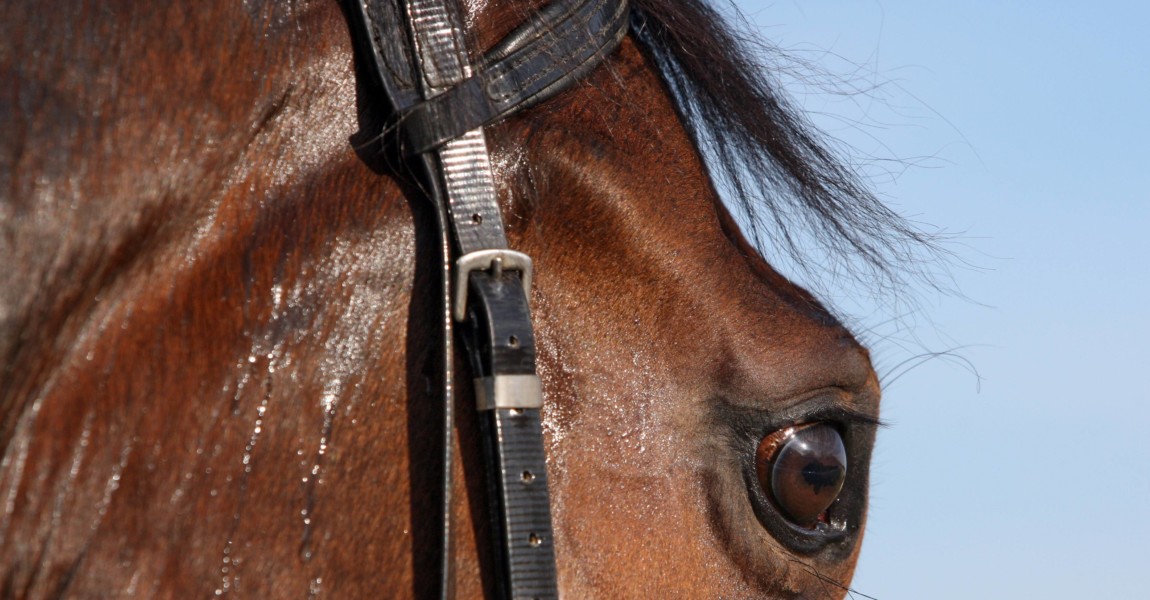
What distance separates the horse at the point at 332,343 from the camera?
3.99 ft

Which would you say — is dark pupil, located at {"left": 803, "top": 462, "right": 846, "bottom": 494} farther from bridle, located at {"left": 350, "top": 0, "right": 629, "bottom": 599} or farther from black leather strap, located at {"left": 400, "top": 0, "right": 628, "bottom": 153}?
black leather strap, located at {"left": 400, "top": 0, "right": 628, "bottom": 153}

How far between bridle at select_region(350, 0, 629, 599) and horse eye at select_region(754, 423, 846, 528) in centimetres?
36

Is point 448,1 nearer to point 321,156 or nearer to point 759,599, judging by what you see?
point 321,156

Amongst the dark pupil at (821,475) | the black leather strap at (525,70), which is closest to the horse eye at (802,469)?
the dark pupil at (821,475)

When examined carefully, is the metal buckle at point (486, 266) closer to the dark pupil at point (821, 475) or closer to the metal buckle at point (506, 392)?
the metal buckle at point (506, 392)

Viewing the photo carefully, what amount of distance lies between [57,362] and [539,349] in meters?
0.54

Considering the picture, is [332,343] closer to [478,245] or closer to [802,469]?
[478,245]

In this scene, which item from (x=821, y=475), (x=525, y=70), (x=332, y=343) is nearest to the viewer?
(x=332, y=343)

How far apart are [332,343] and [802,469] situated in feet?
2.18

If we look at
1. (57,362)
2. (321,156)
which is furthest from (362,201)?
(57,362)

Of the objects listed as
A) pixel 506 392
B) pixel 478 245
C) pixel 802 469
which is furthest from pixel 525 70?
pixel 802 469

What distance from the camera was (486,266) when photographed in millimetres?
1380

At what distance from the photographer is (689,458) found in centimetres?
151

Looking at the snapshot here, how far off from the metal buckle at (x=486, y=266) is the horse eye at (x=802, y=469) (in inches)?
16.2
